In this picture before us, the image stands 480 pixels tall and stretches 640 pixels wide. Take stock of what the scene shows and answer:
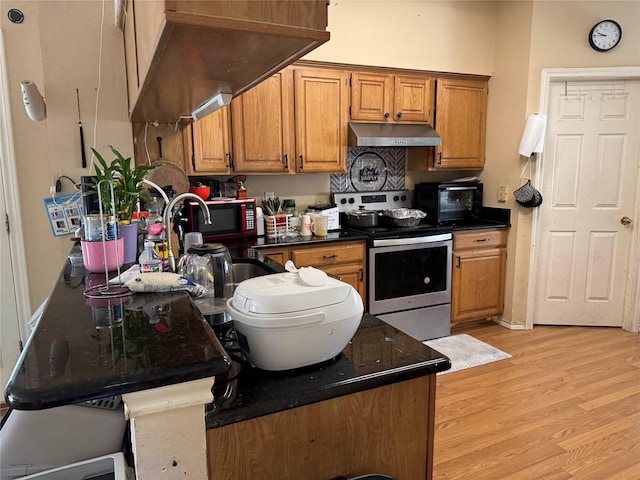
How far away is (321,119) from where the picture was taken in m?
3.37

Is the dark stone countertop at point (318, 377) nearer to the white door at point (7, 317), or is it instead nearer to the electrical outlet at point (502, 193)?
the white door at point (7, 317)

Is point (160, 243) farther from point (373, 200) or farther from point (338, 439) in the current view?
point (373, 200)

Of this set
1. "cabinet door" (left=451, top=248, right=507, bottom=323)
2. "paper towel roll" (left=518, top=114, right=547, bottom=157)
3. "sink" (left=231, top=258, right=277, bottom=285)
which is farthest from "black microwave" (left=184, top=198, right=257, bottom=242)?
"paper towel roll" (left=518, top=114, right=547, bottom=157)

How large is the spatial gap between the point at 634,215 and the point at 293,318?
385 cm

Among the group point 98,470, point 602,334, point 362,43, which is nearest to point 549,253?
point 602,334

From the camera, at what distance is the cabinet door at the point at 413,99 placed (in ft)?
11.9

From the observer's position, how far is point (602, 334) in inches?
145

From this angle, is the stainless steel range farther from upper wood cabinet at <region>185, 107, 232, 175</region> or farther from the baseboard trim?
upper wood cabinet at <region>185, 107, 232, 175</region>

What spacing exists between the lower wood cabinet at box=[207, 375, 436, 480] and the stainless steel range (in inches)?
86.5

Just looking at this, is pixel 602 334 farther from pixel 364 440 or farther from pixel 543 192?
pixel 364 440

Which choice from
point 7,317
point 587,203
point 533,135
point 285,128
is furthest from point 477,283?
point 7,317

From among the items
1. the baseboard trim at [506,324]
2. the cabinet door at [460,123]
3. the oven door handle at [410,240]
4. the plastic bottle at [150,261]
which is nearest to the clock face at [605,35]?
the cabinet door at [460,123]

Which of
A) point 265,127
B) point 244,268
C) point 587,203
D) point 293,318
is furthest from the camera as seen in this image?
point 587,203

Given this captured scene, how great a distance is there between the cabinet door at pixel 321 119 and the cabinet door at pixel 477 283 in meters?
1.33
